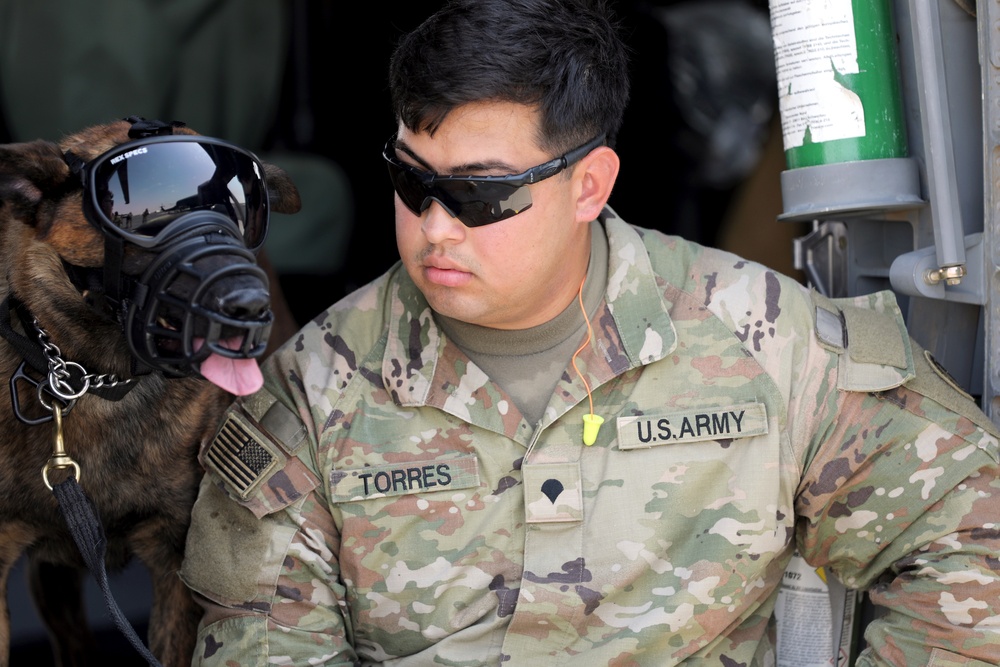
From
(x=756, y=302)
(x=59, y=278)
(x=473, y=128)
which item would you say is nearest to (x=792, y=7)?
(x=756, y=302)

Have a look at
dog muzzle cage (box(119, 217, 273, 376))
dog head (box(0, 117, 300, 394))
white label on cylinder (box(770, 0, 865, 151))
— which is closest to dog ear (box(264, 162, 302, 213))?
dog head (box(0, 117, 300, 394))

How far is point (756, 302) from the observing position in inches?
86.0

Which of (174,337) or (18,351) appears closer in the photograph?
(174,337)

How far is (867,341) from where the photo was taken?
2.13 metres

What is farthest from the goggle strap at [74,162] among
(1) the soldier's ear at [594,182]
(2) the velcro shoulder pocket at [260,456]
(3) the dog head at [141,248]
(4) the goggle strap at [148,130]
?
(1) the soldier's ear at [594,182]

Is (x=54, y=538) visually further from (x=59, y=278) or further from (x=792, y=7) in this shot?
(x=792, y=7)

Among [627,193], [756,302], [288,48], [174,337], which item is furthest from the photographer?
[627,193]

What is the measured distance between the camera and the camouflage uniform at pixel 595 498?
203cm

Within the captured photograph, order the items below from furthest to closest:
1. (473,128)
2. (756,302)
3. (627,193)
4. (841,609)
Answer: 1. (627,193)
2. (841,609)
3. (756,302)
4. (473,128)

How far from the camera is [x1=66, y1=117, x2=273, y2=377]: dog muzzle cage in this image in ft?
5.56

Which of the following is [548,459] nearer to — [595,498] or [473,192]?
[595,498]

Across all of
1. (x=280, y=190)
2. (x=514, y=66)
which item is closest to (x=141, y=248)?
(x=280, y=190)

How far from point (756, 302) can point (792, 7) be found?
652 mm

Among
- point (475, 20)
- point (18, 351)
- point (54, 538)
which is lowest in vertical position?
point (54, 538)
